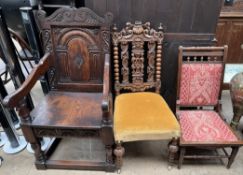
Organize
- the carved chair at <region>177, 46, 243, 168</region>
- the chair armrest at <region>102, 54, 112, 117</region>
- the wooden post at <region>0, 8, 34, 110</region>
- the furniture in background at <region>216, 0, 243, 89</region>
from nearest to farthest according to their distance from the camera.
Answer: the chair armrest at <region>102, 54, 112, 117</region> → the carved chair at <region>177, 46, 243, 168</region> → the wooden post at <region>0, 8, 34, 110</region> → the furniture in background at <region>216, 0, 243, 89</region>

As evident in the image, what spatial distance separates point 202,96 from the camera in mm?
1685

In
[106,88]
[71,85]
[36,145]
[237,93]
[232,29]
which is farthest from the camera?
[232,29]

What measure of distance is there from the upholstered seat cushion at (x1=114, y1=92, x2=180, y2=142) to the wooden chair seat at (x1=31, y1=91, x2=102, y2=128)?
161mm

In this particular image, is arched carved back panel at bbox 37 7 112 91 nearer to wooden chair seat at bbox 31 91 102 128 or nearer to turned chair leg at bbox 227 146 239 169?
wooden chair seat at bbox 31 91 102 128

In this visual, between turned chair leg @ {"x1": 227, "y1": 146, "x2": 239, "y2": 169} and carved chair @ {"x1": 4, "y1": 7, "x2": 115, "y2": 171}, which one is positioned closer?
carved chair @ {"x1": 4, "y1": 7, "x2": 115, "y2": 171}

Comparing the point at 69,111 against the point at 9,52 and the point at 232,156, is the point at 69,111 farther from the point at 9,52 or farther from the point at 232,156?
the point at 232,156

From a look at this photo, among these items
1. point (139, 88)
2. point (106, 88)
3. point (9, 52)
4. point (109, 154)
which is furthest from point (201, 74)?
point (9, 52)

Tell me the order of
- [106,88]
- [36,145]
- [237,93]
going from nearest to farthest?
[106,88] < [36,145] < [237,93]

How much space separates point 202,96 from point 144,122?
0.62 m

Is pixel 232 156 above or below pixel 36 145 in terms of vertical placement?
below

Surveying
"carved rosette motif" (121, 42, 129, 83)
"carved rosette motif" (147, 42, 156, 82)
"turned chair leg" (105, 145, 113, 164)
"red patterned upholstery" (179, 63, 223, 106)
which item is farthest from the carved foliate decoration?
"turned chair leg" (105, 145, 113, 164)

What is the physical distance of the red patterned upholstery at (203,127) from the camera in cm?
146

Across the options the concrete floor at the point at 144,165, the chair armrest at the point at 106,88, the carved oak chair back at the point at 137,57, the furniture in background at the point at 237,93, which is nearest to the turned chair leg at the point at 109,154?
the concrete floor at the point at 144,165

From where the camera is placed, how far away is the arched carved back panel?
154cm
